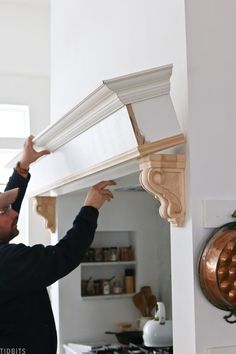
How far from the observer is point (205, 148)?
200 cm

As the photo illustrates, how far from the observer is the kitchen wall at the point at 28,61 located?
4839 millimetres

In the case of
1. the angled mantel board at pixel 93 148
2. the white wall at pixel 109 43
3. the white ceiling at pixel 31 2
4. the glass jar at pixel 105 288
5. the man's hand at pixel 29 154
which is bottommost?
the glass jar at pixel 105 288

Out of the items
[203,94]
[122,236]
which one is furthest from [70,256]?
[122,236]

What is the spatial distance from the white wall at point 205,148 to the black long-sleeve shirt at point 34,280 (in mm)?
345

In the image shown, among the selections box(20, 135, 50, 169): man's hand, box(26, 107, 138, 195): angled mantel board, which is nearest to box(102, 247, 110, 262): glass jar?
box(26, 107, 138, 195): angled mantel board

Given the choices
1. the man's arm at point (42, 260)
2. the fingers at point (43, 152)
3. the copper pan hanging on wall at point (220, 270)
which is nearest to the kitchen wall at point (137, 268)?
the fingers at point (43, 152)

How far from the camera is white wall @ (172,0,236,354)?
6.39ft

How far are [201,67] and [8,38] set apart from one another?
3136 mm

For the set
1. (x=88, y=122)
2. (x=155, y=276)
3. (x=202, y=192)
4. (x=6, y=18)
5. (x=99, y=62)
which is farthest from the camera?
(x=6, y=18)

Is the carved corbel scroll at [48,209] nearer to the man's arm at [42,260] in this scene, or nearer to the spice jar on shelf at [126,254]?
the spice jar on shelf at [126,254]

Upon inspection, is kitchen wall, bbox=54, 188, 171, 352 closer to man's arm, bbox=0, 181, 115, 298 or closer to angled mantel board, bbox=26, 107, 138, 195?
angled mantel board, bbox=26, 107, 138, 195

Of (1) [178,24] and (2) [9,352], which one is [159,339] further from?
(1) [178,24]

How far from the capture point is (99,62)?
2.91 m

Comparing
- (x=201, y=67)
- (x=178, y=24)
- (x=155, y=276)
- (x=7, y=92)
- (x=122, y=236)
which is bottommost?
(x=155, y=276)
